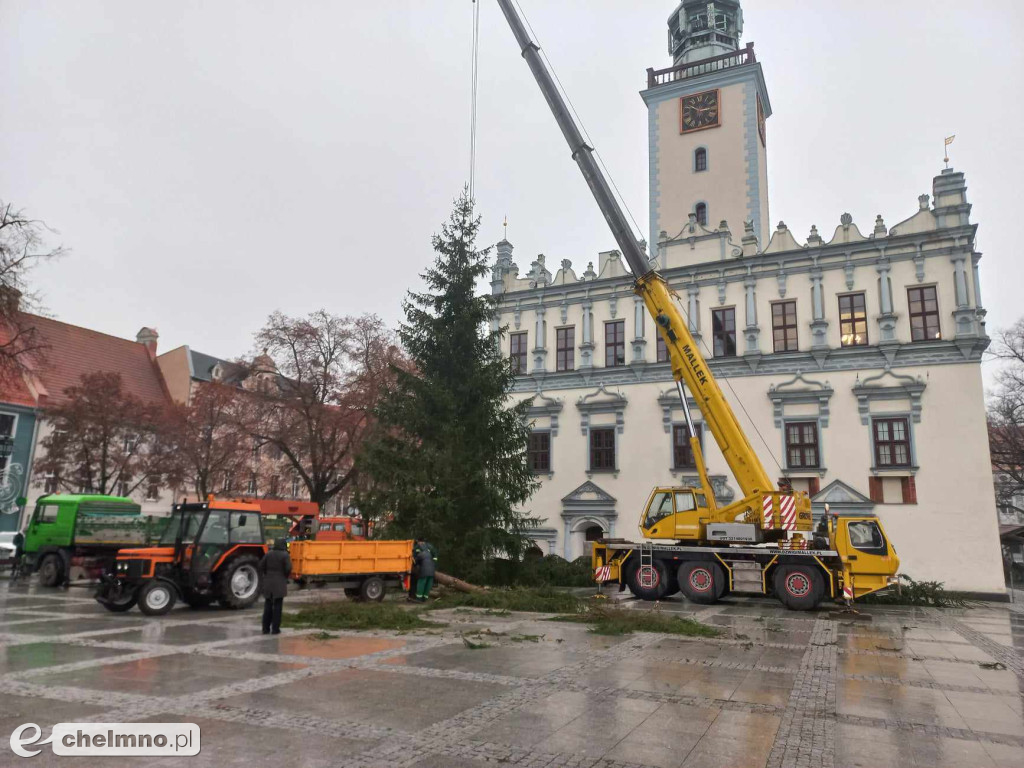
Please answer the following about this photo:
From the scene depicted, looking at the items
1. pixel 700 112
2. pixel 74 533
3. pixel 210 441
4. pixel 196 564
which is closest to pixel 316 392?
pixel 210 441

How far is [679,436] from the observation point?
29.4 m

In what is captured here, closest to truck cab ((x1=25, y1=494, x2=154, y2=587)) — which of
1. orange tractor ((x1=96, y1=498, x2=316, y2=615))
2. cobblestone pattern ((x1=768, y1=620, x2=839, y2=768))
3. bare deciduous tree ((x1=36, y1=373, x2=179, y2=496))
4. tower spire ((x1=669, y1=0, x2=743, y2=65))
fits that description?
orange tractor ((x1=96, y1=498, x2=316, y2=615))

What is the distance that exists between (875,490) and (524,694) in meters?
22.0

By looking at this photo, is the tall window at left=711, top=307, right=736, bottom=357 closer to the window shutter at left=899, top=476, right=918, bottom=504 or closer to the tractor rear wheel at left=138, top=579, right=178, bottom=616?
the window shutter at left=899, top=476, right=918, bottom=504

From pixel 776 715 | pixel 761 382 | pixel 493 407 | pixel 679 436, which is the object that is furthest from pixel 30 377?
pixel 776 715

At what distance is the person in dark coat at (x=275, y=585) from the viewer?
1191cm

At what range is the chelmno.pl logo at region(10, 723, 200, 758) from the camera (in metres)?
5.73

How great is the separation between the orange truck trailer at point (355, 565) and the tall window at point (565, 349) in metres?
16.1

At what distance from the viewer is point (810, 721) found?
693cm

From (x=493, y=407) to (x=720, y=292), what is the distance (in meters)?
12.6

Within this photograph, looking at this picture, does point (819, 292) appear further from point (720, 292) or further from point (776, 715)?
point (776, 715)

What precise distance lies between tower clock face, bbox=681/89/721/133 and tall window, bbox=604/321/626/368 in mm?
11225

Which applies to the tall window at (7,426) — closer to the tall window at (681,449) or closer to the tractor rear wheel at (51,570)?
the tractor rear wheel at (51,570)

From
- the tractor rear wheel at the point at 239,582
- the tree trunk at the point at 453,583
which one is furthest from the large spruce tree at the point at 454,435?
the tractor rear wheel at the point at 239,582
